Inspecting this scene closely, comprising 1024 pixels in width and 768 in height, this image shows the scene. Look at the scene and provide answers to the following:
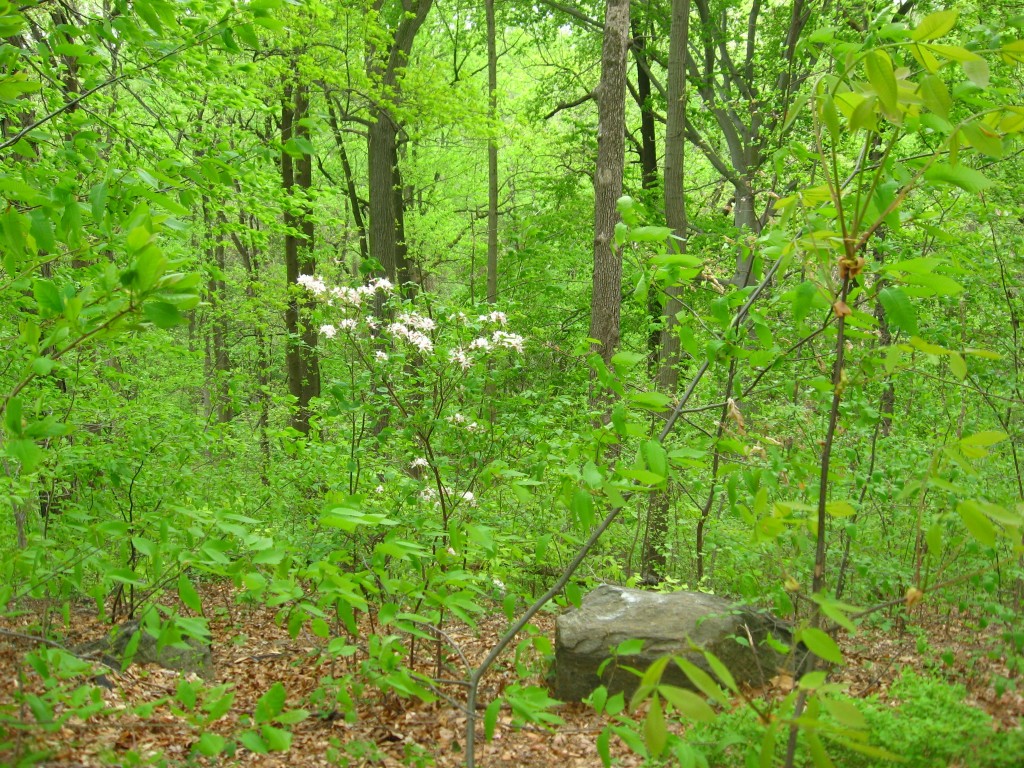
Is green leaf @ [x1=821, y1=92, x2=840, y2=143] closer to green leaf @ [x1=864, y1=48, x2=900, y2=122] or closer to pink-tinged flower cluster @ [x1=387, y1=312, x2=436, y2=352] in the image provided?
green leaf @ [x1=864, y1=48, x2=900, y2=122]

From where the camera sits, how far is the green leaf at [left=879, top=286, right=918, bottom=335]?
1693 mm

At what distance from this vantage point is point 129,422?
18.8ft

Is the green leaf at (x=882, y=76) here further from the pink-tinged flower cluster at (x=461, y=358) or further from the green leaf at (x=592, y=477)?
the pink-tinged flower cluster at (x=461, y=358)

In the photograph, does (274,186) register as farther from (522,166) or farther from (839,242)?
(522,166)

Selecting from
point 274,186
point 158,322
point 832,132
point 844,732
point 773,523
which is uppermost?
point 274,186

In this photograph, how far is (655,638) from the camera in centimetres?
459

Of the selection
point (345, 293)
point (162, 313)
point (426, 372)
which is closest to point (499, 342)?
point (426, 372)

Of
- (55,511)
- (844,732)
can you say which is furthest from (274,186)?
(844,732)

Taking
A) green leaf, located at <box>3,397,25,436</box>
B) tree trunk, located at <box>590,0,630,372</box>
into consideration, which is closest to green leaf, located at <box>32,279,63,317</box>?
green leaf, located at <box>3,397,25,436</box>

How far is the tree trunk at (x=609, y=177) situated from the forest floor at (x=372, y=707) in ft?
11.2

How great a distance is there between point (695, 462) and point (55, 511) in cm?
552

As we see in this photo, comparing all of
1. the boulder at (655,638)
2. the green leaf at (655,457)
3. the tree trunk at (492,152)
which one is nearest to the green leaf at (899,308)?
the green leaf at (655,457)

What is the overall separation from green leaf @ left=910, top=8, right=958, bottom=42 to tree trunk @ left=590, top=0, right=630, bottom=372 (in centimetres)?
595

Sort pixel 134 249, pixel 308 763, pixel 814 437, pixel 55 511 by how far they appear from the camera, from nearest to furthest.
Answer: pixel 134 249 < pixel 308 763 < pixel 55 511 < pixel 814 437
